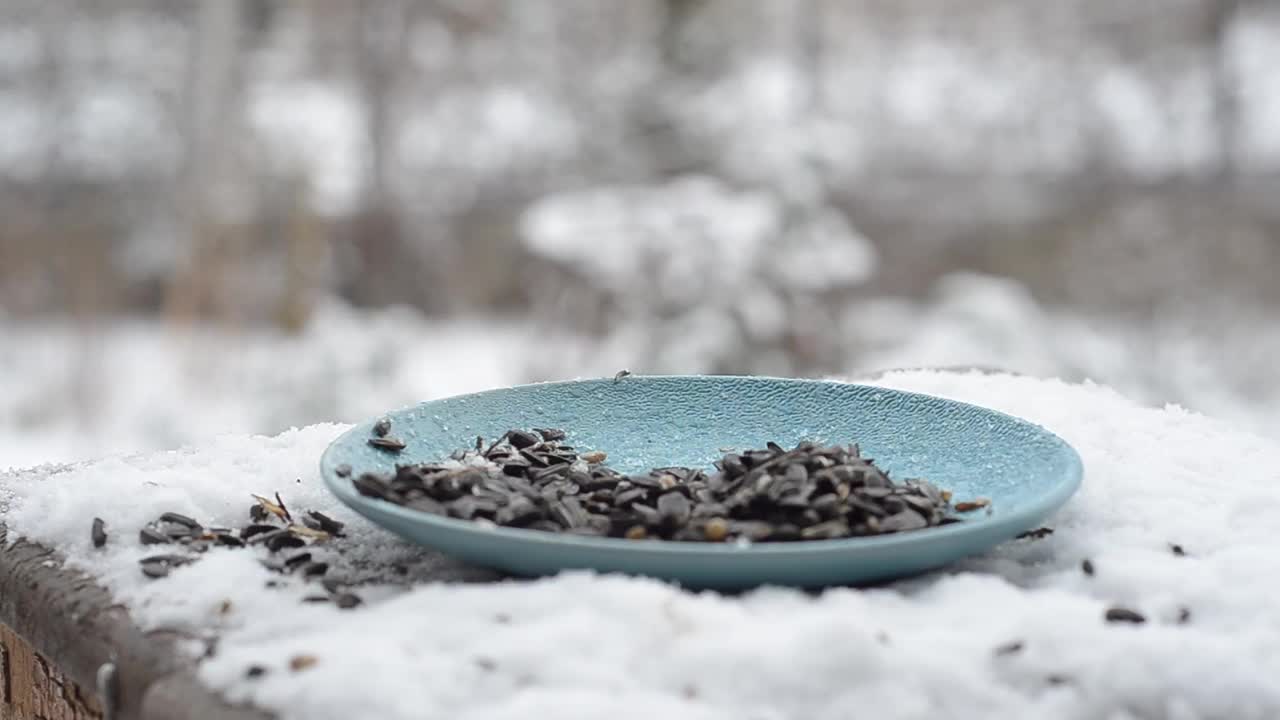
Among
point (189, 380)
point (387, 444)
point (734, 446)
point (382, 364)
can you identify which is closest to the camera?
point (387, 444)

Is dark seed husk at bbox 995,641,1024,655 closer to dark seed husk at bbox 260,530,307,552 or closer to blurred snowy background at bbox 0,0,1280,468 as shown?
dark seed husk at bbox 260,530,307,552

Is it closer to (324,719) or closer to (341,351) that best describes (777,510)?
(324,719)

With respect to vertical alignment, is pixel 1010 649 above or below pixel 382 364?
above

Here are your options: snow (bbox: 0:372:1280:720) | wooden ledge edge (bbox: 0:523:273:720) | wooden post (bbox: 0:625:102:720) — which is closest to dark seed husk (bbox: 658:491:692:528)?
snow (bbox: 0:372:1280:720)

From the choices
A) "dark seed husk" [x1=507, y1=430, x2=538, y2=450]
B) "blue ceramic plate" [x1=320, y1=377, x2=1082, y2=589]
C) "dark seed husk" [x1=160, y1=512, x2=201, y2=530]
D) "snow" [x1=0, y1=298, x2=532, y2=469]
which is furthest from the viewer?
"snow" [x1=0, y1=298, x2=532, y2=469]

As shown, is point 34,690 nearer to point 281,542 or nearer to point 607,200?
point 281,542

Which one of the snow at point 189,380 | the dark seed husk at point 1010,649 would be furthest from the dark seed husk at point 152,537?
the snow at point 189,380

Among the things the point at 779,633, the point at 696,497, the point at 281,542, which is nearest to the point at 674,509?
the point at 696,497
